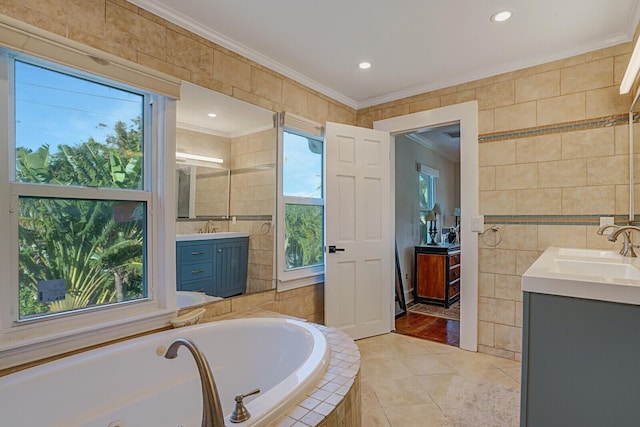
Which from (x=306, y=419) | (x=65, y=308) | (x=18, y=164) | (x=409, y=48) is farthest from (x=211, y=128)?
(x=306, y=419)

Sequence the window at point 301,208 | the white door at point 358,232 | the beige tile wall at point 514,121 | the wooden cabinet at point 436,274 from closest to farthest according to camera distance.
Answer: the beige tile wall at point 514,121
the window at point 301,208
the white door at point 358,232
the wooden cabinet at point 436,274

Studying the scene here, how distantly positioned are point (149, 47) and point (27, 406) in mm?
1836

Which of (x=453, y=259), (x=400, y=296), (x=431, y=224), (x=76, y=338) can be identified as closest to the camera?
→ (x=76, y=338)

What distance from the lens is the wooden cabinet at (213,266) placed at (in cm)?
214

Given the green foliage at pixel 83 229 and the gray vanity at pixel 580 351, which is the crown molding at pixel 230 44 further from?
the gray vanity at pixel 580 351

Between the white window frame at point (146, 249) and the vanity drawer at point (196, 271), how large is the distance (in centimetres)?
12

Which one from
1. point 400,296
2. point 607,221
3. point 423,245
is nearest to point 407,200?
point 423,245

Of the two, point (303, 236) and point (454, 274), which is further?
point (454, 274)

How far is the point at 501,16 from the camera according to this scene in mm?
2047

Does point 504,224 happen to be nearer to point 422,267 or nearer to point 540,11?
point 540,11

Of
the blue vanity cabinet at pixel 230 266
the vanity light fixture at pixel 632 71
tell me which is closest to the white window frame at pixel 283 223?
the blue vanity cabinet at pixel 230 266

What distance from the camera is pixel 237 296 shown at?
2.41 meters

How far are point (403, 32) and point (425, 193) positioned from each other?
3.55 meters

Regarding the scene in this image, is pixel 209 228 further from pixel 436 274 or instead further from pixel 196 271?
pixel 436 274
